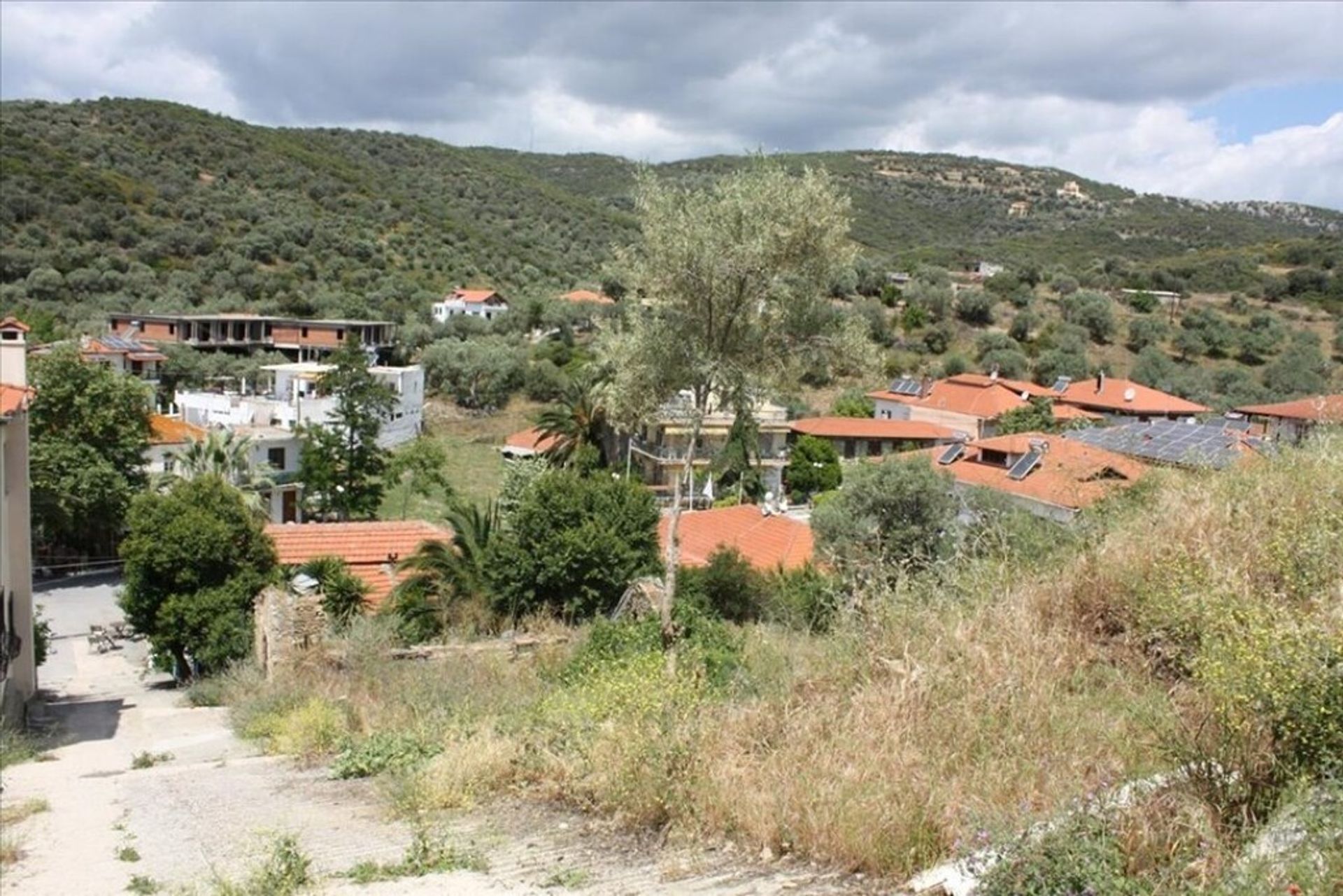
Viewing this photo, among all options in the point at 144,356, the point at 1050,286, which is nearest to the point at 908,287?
the point at 1050,286

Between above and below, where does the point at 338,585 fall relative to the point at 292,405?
below

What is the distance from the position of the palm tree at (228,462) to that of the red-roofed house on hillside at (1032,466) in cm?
2196

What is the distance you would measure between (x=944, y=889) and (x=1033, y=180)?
15403 cm

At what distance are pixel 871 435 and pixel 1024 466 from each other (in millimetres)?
20166

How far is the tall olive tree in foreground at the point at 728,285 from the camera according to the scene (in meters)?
14.6

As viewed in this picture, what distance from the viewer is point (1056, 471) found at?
23.4m

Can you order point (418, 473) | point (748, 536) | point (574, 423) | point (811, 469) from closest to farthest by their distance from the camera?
1. point (748, 536)
2. point (574, 423)
3. point (418, 473)
4. point (811, 469)

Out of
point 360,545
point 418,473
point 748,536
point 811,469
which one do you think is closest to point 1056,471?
point 748,536

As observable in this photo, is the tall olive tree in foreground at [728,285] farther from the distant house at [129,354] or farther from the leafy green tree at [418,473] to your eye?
the distant house at [129,354]

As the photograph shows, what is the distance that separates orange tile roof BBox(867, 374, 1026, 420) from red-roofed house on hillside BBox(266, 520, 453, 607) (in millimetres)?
33395

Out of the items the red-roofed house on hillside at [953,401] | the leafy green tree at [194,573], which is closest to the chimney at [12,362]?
the leafy green tree at [194,573]

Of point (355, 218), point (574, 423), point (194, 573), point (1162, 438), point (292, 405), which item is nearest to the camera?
point (194, 573)

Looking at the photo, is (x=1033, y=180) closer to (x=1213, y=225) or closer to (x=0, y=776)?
(x=1213, y=225)

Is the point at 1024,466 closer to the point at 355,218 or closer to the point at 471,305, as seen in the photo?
the point at 471,305
